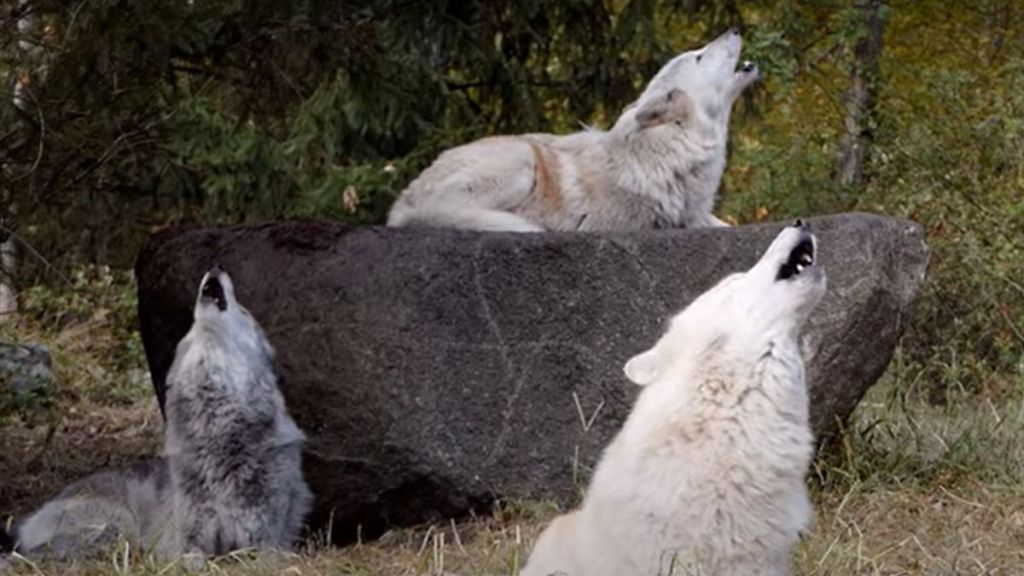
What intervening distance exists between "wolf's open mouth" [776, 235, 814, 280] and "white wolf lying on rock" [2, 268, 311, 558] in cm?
264

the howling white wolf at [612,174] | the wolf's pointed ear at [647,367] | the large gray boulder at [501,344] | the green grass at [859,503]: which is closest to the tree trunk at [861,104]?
the green grass at [859,503]

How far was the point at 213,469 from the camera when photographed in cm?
695

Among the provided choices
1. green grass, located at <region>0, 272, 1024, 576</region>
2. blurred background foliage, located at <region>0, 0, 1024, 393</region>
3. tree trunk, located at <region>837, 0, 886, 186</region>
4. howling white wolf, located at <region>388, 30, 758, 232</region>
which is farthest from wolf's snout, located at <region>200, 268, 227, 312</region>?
tree trunk, located at <region>837, 0, 886, 186</region>

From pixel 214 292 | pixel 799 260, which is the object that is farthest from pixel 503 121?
pixel 799 260

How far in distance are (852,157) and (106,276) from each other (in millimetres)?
6318

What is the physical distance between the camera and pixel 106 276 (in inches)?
564

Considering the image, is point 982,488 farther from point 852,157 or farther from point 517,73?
point 852,157

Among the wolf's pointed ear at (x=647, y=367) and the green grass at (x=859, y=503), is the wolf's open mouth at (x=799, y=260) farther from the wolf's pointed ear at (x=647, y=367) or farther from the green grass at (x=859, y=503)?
the green grass at (x=859, y=503)

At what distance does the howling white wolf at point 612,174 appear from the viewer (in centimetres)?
795

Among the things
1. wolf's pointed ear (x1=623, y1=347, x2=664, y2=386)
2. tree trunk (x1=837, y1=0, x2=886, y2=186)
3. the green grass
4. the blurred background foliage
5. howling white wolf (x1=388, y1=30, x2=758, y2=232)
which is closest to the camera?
wolf's pointed ear (x1=623, y1=347, x2=664, y2=386)

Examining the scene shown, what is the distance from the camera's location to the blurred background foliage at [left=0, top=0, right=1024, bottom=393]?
8.36 metres

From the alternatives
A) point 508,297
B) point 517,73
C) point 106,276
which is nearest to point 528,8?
point 517,73

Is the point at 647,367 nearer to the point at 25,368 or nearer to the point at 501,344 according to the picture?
the point at 501,344

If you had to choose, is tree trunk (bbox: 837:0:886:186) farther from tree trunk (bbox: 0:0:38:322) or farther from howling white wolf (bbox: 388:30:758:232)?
tree trunk (bbox: 0:0:38:322)
